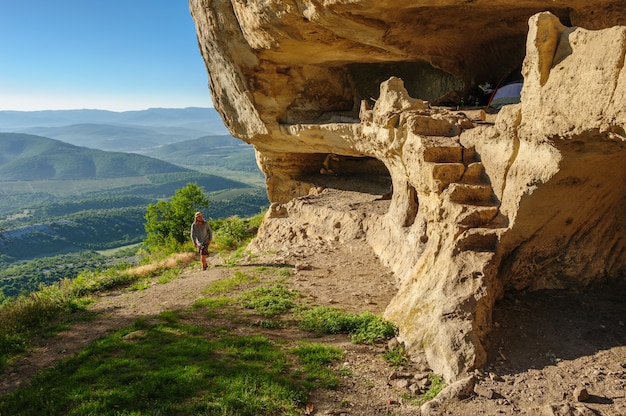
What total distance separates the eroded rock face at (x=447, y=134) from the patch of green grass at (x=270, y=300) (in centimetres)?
190

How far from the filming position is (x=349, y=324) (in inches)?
250

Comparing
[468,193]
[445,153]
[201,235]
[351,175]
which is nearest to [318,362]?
[468,193]

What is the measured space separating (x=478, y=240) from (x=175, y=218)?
1837 centimetres

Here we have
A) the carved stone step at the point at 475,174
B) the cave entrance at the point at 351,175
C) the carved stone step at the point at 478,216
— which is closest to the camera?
the carved stone step at the point at 478,216

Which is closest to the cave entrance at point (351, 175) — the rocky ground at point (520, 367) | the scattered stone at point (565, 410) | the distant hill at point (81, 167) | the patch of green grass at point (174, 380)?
the rocky ground at point (520, 367)

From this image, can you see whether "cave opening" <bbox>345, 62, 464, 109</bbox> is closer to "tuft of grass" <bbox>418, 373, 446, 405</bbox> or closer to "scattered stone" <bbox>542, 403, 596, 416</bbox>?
"tuft of grass" <bbox>418, 373, 446, 405</bbox>

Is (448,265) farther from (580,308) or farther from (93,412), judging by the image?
(93,412)

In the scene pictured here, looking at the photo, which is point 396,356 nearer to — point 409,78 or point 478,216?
point 478,216

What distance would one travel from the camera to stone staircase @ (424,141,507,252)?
18.2 ft

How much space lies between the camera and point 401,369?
5133 mm

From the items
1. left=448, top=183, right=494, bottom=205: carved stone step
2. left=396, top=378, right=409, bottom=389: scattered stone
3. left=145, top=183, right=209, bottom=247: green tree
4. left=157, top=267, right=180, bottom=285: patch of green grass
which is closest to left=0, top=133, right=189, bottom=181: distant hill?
left=145, top=183, right=209, bottom=247: green tree

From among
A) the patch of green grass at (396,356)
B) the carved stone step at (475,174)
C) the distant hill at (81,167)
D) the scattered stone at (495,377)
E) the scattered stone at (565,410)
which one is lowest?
the distant hill at (81,167)

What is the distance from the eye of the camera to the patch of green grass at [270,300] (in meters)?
7.25

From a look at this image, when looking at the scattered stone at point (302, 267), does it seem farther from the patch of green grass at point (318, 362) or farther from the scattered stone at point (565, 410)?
the scattered stone at point (565, 410)
